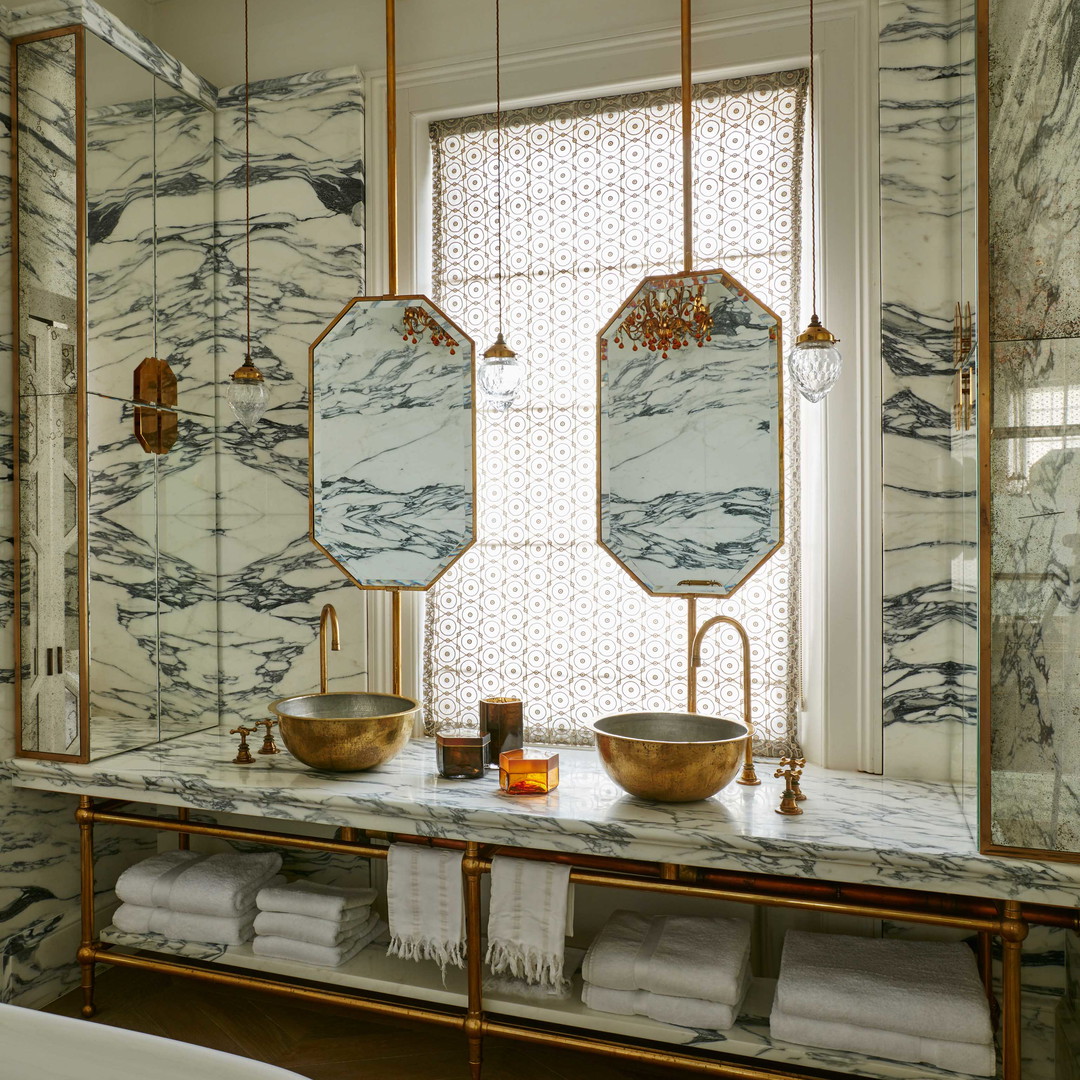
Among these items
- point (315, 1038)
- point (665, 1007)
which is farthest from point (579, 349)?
point (315, 1038)

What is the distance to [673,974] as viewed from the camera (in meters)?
1.91

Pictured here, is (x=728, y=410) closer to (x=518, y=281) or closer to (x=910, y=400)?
(x=910, y=400)

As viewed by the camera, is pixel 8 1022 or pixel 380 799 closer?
pixel 8 1022

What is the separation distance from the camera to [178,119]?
2732 mm

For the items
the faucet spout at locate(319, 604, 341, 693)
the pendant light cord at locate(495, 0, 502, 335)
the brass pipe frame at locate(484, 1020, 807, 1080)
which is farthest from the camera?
the pendant light cord at locate(495, 0, 502, 335)

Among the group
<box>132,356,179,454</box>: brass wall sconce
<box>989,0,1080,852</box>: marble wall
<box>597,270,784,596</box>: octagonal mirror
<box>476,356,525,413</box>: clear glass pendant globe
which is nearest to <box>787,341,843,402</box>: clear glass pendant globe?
<box>597,270,784,596</box>: octagonal mirror

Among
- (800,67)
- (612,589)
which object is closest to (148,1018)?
(612,589)

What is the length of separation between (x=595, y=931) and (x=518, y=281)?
6.04 ft

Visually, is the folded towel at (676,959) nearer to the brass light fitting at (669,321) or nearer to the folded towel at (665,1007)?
the folded towel at (665,1007)

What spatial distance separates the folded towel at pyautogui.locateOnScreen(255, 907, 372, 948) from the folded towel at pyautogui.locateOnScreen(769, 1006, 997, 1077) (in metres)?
1.03

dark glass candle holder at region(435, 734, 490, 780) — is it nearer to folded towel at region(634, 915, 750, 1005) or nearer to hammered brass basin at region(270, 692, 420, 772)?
hammered brass basin at region(270, 692, 420, 772)

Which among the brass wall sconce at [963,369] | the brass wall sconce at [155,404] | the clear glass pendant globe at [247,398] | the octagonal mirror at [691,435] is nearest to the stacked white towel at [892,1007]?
the octagonal mirror at [691,435]

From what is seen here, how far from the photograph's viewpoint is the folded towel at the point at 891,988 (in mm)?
1747

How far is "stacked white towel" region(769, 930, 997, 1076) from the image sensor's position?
1735 millimetres
